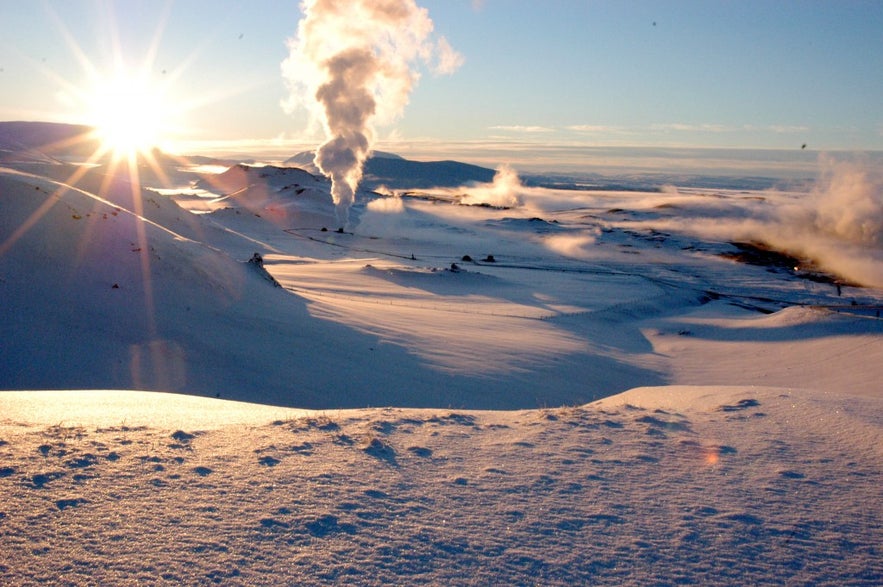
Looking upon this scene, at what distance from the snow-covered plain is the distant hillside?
414 ft

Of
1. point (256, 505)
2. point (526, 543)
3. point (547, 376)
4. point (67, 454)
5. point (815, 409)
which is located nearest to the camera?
point (526, 543)

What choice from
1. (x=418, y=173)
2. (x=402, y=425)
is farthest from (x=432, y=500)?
(x=418, y=173)

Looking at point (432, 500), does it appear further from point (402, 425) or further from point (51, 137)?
point (51, 137)

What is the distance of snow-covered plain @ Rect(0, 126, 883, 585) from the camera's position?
3820mm

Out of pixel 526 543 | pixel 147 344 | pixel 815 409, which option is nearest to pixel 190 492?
pixel 526 543

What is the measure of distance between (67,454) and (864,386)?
49.0ft

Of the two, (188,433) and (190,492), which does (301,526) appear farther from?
(188,433)

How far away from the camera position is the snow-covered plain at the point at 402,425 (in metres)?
3.82

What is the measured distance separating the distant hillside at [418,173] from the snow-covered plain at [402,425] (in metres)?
126

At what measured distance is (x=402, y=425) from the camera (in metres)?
6.25

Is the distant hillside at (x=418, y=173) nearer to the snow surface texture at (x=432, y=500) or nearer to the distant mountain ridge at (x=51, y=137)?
the distant mountain ridge at (x=51, y=137)

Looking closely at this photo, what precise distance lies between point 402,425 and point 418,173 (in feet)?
549

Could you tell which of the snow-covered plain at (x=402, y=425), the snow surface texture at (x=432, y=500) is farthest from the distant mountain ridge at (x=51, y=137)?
the snow surface texture at (x=432, y=500)

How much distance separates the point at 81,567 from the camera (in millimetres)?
3486
